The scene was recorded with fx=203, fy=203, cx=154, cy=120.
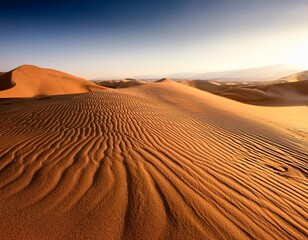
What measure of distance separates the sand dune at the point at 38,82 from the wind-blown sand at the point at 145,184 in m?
17.4

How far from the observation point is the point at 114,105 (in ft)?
28.2

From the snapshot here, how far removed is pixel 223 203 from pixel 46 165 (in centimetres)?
281

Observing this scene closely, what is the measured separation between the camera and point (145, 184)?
292 centimetres

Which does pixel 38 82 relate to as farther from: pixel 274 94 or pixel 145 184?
pixel 274 94

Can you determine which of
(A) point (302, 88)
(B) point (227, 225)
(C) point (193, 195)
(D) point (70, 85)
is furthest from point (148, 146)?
(A) point (302, 88)

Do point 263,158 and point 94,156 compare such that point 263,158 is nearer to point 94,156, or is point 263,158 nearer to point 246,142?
point 246,142

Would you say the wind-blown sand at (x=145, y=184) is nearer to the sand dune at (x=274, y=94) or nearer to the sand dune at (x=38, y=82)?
the sand dune at (x=38, y=82)

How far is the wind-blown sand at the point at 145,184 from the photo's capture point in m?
2.18

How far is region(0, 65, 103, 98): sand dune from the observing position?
21.1m

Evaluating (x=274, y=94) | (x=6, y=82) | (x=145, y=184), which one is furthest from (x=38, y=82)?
(x=274, y=94)

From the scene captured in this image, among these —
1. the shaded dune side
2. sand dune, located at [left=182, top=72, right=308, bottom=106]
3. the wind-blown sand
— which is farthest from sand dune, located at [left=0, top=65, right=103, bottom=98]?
sand dune, located at [left=182, top=72, right=308, bottom=106]

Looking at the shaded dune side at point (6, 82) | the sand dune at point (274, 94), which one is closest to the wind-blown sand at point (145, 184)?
the shaded dune side at point (6, 82)

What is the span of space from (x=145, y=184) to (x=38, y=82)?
26329 millimetres

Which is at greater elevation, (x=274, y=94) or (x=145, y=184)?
(x=145, y=184)
